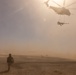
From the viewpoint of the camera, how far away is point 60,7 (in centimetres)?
1061

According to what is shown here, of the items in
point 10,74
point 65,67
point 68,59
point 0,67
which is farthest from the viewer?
point 68,59

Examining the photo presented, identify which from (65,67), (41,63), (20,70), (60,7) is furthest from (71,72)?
(60,7)

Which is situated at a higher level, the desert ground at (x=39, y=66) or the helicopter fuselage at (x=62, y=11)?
the helicopter fuselage at (x=62, y=11)

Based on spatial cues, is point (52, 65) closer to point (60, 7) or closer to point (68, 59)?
point (68, 59)

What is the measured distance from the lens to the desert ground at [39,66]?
943 centimetres

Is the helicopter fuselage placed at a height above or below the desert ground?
above

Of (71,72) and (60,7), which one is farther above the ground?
(60,7)

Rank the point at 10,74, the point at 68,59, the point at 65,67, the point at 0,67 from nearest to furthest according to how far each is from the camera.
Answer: the point at 10,74
the point at 0,67
the point at 65,67
the point at 68,59

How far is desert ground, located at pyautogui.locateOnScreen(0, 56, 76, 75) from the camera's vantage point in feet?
30.9

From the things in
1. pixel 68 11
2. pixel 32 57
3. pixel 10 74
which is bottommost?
pixel 10 74

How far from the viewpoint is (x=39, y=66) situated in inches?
398

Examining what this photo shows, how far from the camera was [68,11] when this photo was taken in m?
10.6

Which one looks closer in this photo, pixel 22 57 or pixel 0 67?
pixel 0 67

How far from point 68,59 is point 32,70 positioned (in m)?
2.44
